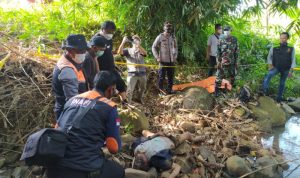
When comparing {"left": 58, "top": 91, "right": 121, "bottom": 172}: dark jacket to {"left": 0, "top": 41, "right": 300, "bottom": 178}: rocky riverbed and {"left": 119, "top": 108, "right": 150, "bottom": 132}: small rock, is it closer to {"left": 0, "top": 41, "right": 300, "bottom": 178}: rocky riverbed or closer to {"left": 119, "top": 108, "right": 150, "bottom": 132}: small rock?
{"left": 0, "top": 41, "right": 300, "bottom": 178}: rocky riverbed

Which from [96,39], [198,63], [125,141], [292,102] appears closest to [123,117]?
[125,141]

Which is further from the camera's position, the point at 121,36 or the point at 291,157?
the point at 121,36

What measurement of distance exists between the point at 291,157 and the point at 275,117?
1851mm

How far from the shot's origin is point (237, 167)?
17.2ft

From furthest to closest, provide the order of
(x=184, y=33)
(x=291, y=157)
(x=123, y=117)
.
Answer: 1. (x=184, y=33)
2. (x=291, y=157)
3. (x=123, y=117)

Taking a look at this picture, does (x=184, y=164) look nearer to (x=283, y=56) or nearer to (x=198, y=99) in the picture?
(x=198, y=99)

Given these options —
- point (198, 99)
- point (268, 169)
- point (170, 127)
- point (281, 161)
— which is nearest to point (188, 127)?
point (170, 127)

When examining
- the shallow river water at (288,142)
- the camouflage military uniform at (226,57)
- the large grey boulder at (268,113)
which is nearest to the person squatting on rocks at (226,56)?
the camouflage military uniform at (226,57)

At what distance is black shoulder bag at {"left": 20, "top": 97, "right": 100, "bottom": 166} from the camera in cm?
273

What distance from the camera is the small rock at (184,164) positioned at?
5.02m

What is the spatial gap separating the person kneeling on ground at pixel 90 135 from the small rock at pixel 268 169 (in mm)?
3038

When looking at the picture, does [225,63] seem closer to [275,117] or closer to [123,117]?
[275,117]

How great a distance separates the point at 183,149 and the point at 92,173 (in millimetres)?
2560

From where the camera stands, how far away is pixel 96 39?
458cm
